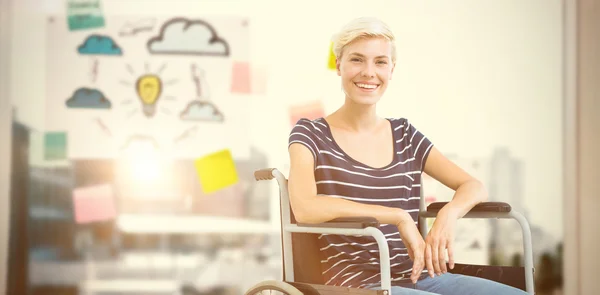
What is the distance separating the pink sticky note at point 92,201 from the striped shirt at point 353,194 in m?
1.51

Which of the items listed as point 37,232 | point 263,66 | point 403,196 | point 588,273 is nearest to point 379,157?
point 403,196

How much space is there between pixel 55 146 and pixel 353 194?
68.7 inches

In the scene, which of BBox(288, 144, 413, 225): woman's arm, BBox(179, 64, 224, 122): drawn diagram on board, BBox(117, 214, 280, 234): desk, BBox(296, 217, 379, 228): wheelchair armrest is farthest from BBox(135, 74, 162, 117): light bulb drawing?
BBox(296, 217, 379, 228): wheelchair armrest

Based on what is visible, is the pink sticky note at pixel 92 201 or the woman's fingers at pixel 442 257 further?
the pink sticky note at pixel 92 201

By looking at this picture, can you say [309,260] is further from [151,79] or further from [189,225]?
[151,79]

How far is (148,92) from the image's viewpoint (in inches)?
113

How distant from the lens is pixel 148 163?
2.85 meters

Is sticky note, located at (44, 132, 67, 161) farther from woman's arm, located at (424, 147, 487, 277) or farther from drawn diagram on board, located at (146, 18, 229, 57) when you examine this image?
woman's arm, located at (424, 147, 487, 277)

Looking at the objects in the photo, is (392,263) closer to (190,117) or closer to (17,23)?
(190,117)

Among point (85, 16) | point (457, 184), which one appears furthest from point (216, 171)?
point (457, 184)

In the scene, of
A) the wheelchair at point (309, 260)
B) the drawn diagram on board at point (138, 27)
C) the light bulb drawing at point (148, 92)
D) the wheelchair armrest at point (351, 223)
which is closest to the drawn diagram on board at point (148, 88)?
the light bulb drawing at point (148, 92)

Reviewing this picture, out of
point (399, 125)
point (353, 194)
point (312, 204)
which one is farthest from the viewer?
point (399, 125)

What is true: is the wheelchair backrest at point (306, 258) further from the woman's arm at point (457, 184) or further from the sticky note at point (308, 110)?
the sticky note at point (308, 110)

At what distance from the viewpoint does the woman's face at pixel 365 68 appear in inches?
60.4
